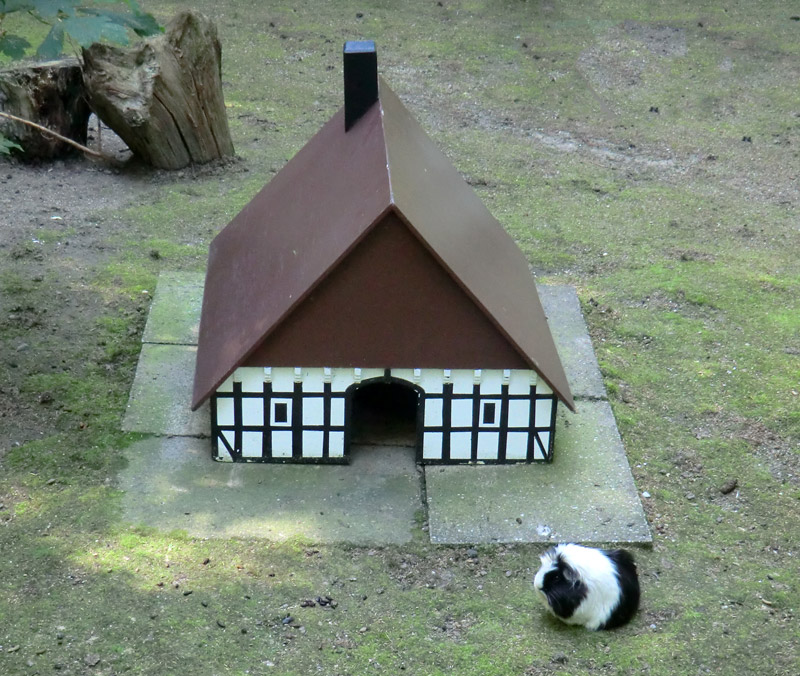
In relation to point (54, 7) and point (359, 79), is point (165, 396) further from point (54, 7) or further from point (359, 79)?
point (54, 7)

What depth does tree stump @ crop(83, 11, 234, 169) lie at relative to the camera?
1032cm

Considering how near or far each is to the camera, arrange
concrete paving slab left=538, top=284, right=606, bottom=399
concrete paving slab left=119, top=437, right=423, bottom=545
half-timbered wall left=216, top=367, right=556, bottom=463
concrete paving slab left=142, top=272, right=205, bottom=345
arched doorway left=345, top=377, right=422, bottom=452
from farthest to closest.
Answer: concrete paving slab left=142, top=272, right=205, bottom=345
concrete paving slab left=538, top=284, right=606, bottom=399
arched doorway left=345, top=377, right=422, bottom=452
half-timbered wall left=216, top=367, right=556, bottom=463
concrete paving slab left=119, top=437, right=423, bottom=545

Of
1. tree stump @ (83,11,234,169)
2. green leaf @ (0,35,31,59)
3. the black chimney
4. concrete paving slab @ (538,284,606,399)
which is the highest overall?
green leaf @ (0,35,31,59)

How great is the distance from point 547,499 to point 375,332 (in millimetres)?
1514

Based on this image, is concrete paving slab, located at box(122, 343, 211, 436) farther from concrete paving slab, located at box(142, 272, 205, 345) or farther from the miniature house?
the miniature house

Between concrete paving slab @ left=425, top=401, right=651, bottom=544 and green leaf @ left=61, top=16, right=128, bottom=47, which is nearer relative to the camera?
green leaf @ left=61, top=16, right=128, bottom=47

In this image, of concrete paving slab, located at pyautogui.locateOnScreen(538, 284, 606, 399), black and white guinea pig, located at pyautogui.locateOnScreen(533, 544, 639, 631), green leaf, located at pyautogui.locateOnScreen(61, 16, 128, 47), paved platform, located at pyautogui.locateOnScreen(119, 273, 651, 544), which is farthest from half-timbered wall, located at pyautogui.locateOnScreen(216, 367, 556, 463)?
green leaf, located at pyautogui.locateOnScreen(61, 16, 128, 47)

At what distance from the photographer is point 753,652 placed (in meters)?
5.43

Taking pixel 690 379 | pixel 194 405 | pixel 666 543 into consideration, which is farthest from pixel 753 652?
pixel 194 405

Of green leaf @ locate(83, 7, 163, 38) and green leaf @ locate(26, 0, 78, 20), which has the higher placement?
green leaf @ locate(26, 0, 78, 20)

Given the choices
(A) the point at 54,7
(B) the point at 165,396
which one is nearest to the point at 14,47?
(A) the point at 54,7

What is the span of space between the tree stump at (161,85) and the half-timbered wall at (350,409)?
506 cm

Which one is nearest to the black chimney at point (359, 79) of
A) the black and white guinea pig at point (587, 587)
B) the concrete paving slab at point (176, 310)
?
the concrete paving slab at point (176, 310)

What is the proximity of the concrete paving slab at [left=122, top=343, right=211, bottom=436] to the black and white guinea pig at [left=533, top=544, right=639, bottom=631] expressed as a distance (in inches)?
105
